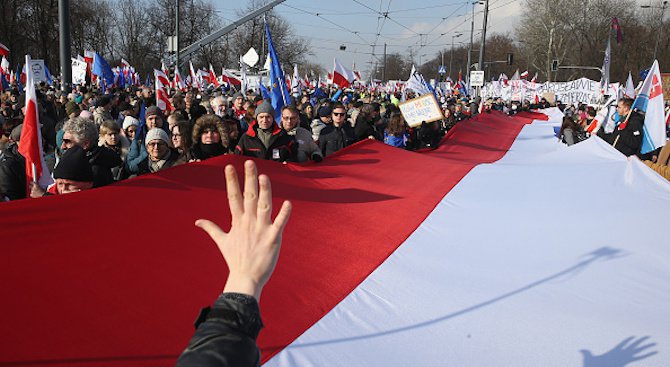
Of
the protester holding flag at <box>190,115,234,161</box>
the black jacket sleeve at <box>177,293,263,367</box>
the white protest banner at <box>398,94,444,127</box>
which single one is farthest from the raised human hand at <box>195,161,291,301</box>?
the white protest banner at <box>398,94,444,127</box>

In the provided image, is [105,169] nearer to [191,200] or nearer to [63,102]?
[191,200]

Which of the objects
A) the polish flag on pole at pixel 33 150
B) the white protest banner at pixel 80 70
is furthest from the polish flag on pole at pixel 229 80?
the polish flag on pole at pixel 33 150

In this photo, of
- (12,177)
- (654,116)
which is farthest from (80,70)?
(654,116)

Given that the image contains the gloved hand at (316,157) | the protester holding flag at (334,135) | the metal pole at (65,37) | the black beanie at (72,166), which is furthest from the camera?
the metal pole at (65,37)

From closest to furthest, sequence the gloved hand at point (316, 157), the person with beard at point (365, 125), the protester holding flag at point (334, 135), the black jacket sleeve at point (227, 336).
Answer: the black jacket sleeve at point (227, 336) → the gloved hand at point (316, 157) → the protester holding flag at point (334, 135) → the person with beard at point (365, 125)

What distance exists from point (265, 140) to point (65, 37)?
9530 mm

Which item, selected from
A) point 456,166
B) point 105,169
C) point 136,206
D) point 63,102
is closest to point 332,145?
point 456,166

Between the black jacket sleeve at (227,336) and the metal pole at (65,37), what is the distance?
13.3 m

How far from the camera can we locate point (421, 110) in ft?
34.8

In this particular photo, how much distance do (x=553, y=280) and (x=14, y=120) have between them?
21.9 feet

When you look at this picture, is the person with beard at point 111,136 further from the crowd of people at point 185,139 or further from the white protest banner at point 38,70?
the white protest banner at point 38,70

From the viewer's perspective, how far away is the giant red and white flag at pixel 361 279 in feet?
8.76

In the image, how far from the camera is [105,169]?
4539 mm

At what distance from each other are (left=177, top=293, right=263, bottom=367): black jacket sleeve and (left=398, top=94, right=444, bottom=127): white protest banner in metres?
9.43
